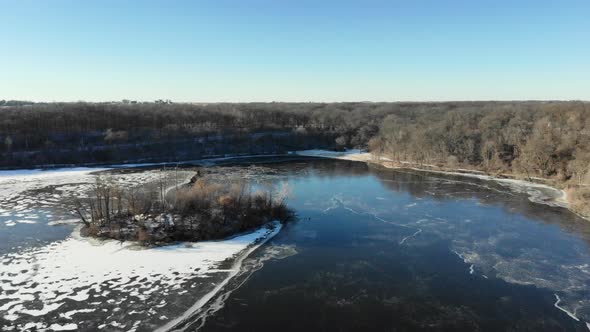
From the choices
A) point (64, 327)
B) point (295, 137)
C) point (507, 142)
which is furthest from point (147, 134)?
point (64, 327)

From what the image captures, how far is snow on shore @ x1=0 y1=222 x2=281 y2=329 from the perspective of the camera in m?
14.0

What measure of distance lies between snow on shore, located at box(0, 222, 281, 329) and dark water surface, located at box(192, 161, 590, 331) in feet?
7.16

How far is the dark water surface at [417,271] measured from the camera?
1306cm

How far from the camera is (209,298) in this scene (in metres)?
14.5

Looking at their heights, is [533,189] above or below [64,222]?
above

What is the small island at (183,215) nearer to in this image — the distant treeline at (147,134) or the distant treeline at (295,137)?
the distant treeline at (295,137)

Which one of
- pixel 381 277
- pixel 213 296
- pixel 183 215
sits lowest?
pixel 213 296

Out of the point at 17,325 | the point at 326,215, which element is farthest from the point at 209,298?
the point at 326,215

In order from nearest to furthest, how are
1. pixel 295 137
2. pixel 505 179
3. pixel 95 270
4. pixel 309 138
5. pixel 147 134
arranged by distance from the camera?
pixel 95 270
pixel 505 179
pixel 147 134
pixel 295 137
pixel 309 138

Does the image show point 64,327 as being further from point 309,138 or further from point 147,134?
point 309,138

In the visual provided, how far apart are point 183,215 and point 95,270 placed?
19.2ft

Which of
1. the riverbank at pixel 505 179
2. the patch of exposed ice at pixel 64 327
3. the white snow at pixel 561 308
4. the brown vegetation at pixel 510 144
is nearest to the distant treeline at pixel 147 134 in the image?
the riverbank at pixel 505 179

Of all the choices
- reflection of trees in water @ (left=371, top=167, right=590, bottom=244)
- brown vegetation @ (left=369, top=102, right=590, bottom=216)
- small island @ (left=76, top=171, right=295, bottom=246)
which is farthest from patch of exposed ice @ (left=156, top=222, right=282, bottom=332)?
brown vegetation @ (left=369, top=102, right=590, bottom=216)

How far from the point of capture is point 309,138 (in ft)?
230
